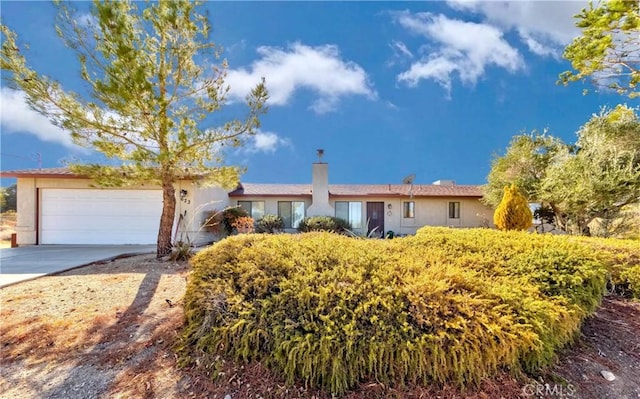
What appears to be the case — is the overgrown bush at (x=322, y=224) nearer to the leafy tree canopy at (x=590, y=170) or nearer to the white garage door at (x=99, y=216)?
the white garage door at (x=99, y=216)

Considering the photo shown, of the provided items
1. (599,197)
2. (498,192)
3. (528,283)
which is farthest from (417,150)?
(528,283)

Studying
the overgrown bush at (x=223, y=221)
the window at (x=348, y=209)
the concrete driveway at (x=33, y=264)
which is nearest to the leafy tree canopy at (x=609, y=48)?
the window at (x=348, y=209)

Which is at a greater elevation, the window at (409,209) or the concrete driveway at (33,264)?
the window at (409,209)

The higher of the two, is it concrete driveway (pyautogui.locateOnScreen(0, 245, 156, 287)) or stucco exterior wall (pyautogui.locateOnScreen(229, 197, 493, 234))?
stucco exterior wall (pyautogui.locateOnScreen(229, 197, 493, 234))

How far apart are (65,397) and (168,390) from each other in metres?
0.96

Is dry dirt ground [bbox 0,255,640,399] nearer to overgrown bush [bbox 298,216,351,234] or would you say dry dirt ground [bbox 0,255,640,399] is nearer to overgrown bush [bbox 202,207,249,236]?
overgrown bush [bbox 202,207,249,236]

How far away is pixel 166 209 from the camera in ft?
28.0

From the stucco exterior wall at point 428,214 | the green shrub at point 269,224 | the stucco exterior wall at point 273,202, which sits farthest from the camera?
the stucco exterior wall at point 428,214

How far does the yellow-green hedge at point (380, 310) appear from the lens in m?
2.46

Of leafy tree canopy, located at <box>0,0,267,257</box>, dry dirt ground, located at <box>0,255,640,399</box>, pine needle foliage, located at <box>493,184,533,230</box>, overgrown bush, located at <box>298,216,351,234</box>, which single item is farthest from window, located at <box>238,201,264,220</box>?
dry dirt ground, located at <box>0,255,640,399</box>

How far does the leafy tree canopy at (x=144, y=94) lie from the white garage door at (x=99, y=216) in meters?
5.16

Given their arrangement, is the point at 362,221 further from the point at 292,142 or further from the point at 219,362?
the point at 219,362

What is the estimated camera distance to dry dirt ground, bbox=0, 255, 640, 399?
258 centimetres

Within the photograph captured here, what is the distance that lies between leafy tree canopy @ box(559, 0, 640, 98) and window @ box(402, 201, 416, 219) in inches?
411
